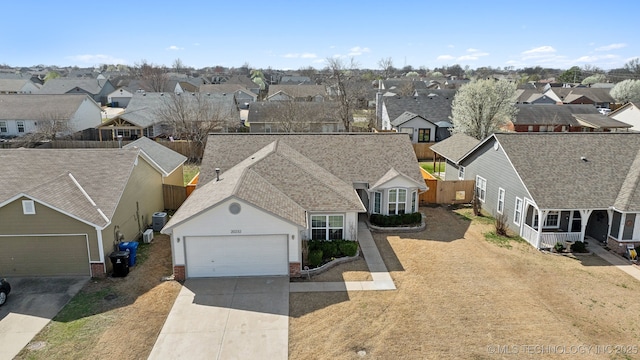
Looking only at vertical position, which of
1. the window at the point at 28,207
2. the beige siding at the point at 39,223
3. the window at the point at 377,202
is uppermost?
the window at the point at 28,207

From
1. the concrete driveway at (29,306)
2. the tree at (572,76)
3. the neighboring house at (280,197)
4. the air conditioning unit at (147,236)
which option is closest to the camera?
the concrete driveway at (29,306)

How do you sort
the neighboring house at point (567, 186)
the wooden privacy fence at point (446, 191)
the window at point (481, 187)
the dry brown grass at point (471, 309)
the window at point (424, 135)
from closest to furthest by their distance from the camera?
the dry brown grass at point (471, 309), the neighboring house at point (567, 186), the window at point (481, 187), the wooden privacy fence at point (446, 191), the window at point (424, 135)

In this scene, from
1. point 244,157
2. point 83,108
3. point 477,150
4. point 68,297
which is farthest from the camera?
point 83,108

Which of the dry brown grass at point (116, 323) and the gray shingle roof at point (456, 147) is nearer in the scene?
the dry brown grass at point (116, 323)

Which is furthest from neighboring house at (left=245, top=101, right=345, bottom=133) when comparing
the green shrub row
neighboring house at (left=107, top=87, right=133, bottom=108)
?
neighboring house at (left=107, top=87, right=133, bottom=108)

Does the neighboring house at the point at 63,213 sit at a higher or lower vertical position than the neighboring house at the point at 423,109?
lower

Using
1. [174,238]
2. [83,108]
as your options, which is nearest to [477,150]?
[174,238]

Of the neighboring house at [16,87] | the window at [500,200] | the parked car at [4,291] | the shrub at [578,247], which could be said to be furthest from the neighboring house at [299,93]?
the parked car at [4,291]

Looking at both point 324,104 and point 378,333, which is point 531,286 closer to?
point 378,333

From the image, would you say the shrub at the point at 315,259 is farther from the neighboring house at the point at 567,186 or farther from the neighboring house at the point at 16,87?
the neighboring house at the point at 16,87
